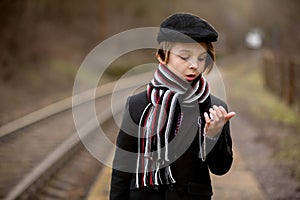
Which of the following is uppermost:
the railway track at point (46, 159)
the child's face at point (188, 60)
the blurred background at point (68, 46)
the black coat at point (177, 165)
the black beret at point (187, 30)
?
the blurred background at point (68, 46)

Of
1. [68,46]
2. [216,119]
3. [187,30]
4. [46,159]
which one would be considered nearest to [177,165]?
[216,119]

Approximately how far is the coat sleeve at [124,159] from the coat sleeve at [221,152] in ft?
1.25

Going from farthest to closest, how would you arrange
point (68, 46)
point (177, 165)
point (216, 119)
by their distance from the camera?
point (68, 46), point (177, 165), point (216, 119)

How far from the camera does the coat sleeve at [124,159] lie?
220 cm

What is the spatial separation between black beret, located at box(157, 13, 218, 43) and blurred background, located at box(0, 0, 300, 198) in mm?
4320

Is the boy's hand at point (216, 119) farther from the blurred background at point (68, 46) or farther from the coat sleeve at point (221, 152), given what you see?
the blurred background at point (68, 46)

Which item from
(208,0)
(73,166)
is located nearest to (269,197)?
(73,166)

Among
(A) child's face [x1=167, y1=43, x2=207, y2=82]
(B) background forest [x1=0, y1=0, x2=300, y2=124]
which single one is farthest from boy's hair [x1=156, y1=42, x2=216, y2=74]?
(B) background forest [x1=0, y1=0, x2=300, y2=124]

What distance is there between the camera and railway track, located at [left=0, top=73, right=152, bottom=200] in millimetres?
5621

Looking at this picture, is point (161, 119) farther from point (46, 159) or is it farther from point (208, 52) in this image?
point (46, 159)

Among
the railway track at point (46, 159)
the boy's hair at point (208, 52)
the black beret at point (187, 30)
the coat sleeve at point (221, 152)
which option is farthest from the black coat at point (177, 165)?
the railway track at point (46, 159)

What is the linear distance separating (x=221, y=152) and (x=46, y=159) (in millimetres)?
4935

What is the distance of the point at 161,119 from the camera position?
2.06 metres

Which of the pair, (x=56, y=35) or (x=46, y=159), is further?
(x=56, y=35)
